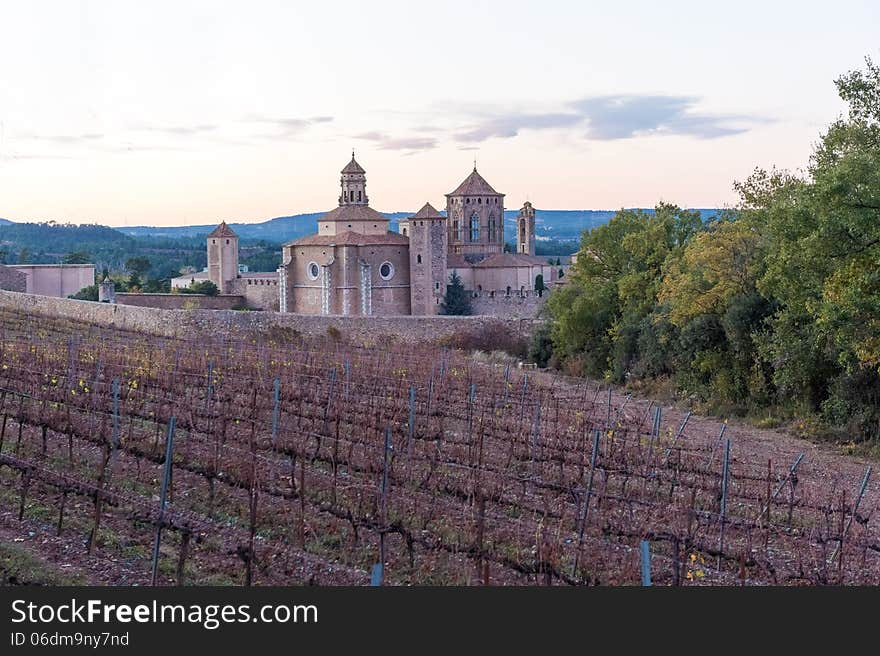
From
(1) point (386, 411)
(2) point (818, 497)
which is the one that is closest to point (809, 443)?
(2) point (818, 497)

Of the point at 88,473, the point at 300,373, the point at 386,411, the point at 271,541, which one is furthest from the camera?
the point at 300,373

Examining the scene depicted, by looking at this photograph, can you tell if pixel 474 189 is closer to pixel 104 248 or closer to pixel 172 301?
pixel 172 301

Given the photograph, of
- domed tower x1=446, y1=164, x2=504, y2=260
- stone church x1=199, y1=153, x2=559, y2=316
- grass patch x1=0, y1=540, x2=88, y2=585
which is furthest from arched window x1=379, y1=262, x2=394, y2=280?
grass patch x1=0, y1=540, x2=88, y2=585

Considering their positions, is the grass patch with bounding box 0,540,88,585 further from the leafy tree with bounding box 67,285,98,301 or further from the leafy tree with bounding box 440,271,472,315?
the leafy tree with bounding box 67,285,98,301

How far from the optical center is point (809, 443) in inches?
758

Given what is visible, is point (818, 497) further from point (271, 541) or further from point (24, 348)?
point (24, 348)

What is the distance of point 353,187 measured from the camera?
65.9 metres

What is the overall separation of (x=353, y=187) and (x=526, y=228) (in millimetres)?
22394

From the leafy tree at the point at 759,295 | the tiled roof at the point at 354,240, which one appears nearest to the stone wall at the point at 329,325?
the leafy tree at the point at 759,295

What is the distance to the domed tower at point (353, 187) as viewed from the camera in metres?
65.9

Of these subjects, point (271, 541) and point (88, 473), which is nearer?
point (271, 541)

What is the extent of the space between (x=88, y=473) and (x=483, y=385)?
12.2 meters

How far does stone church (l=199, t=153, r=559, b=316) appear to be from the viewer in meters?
54.8

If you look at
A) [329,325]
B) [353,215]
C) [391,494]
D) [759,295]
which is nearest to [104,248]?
[353,215]
